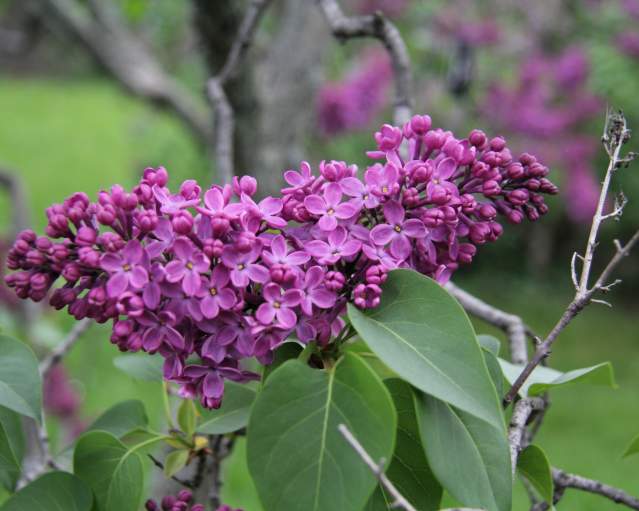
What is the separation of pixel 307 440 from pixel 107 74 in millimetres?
3195

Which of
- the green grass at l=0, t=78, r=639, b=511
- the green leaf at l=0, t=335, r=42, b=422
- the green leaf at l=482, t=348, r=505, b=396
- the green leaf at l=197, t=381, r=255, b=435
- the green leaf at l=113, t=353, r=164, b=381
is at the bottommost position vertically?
the green grass at l=0, t=78, r=639, b=511

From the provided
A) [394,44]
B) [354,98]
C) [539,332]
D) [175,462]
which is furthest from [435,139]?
[539,332]

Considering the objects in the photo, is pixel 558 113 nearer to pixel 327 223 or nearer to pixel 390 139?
pixel 390 139

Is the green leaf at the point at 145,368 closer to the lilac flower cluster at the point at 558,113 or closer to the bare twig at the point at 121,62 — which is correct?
the bare twig at the point at 121,62

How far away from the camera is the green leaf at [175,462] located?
0.85 meters

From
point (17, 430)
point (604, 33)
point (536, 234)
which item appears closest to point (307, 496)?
point (17, 430)

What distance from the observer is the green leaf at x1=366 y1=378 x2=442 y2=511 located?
676 millimetres

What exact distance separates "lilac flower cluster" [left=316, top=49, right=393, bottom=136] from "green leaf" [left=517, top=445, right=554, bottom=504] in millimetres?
3470

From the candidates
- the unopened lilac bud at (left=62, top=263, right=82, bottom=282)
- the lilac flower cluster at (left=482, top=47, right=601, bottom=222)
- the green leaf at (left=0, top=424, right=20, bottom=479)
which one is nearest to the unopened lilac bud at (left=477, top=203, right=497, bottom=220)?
the unopened lilac bud at (left=62, top=263, right=82, bottom=282)

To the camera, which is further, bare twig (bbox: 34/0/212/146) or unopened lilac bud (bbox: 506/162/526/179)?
bare twig (bbox: 34/0/212/146)

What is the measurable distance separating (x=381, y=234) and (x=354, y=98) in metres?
3.72

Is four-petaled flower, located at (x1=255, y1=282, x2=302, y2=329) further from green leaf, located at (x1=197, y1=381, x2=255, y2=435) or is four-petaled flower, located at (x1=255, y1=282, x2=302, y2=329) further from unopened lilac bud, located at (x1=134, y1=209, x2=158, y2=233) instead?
green leaf, located at (x1=197, y1=381, x2=255, y2=435)

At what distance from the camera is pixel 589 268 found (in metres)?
0.73

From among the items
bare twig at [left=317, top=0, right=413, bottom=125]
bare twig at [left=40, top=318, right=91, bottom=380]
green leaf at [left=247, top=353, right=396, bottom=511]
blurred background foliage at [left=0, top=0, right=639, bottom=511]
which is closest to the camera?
green leaf at [left=247, top=353, right=396, bottom=511]
